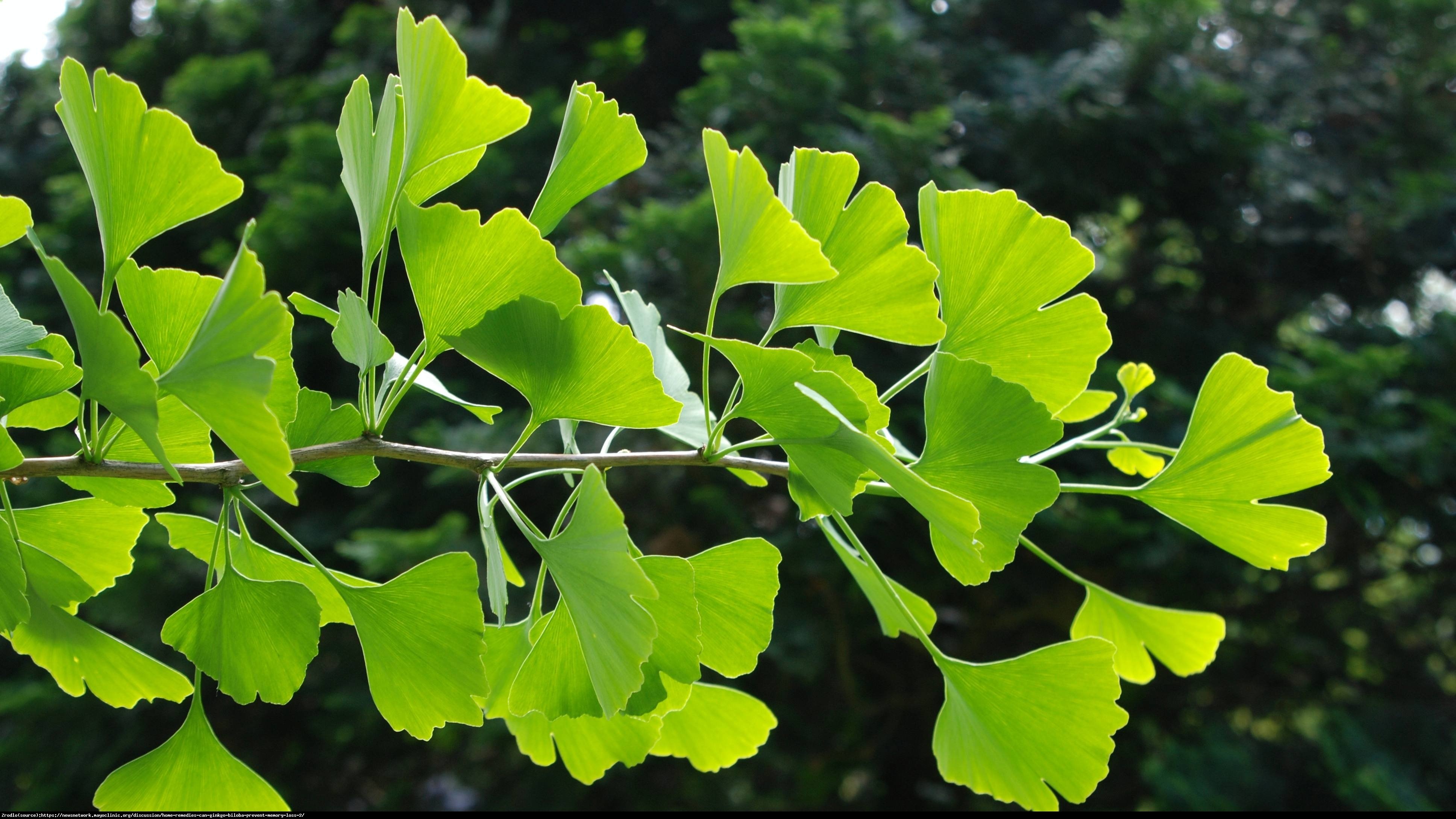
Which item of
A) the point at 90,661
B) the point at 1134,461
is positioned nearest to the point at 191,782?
the point at 90,661

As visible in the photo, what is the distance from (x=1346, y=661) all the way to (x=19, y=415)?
182 cm

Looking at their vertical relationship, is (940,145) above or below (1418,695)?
above

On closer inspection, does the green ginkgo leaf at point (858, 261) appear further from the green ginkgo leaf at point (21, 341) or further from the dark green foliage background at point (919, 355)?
the dark green foliage background at point (919, 355)

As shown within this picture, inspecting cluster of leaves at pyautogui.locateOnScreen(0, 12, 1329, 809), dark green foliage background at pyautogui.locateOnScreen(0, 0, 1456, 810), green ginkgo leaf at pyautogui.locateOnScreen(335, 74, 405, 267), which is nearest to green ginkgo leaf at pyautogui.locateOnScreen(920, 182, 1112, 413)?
cluster of leaves at pyautogui.locateOnScreen(0, 12, 1329, 809)

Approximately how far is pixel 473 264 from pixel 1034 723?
0.15 metres

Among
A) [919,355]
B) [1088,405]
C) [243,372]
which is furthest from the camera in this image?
[919,355]

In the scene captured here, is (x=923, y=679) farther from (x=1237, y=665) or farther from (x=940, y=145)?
(x=940, y=145)

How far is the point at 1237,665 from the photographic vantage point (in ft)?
4.95

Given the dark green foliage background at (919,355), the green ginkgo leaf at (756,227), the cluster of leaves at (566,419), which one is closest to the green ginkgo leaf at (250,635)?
the cluster of leaves at (566,419)

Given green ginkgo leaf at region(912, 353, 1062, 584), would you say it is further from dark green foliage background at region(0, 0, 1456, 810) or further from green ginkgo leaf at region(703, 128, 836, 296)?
dark green foliage background at region(0, 0, 1456, 810)

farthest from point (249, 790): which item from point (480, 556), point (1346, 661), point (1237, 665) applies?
point (1346, 661)

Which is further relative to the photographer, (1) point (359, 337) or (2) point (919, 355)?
(2) point (919, 355)

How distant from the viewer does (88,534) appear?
22 centimetres

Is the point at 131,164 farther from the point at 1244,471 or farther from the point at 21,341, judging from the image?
the point at 1244,471
